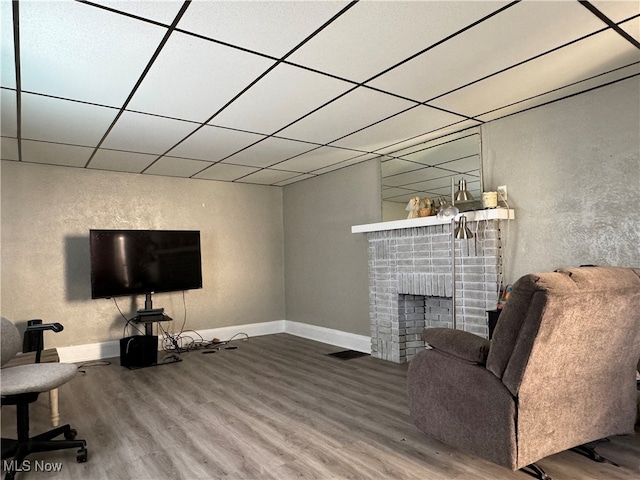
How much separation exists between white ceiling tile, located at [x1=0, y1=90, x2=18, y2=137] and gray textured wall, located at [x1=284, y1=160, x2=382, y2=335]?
351 centimetres

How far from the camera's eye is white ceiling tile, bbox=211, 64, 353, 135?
274 centimetres

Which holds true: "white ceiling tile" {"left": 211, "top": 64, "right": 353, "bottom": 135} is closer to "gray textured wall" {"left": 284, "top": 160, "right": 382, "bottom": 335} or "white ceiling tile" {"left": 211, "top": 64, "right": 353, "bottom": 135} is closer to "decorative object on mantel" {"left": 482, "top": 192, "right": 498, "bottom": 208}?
"decorative object on mantel" {"left": 482, "top": 192, "right": 498, "bottom": 208}

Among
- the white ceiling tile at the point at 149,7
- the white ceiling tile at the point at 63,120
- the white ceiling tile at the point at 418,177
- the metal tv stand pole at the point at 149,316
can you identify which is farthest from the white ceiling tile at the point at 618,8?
the metal tv stand pole at the point at 149,316

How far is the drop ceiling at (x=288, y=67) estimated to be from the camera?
2.02 meters

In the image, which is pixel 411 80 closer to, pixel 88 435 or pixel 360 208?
pixel 360 208

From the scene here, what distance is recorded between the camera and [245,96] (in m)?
3.02

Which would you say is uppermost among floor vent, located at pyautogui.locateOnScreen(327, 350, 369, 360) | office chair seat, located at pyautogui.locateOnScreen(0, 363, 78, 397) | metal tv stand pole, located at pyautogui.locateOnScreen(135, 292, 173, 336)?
office chair seat, located at pyautogui.locateOnScreen(0, 363, 78, 397)

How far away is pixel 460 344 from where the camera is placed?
221 centimetres

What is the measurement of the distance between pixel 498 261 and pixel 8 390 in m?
3.56

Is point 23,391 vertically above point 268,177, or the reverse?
point 268,177

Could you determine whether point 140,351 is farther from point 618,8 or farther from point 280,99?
point 618,8

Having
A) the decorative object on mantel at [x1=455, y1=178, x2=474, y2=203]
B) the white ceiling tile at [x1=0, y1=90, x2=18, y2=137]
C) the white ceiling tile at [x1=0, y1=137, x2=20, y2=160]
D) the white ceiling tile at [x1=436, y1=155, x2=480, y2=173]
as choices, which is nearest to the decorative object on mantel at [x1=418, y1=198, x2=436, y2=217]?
the white ceiling tile at [x1=436, y1=155, x2=480, y2=173]

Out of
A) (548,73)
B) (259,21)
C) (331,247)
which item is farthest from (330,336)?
(259,21)

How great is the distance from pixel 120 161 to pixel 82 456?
3.39 meters
